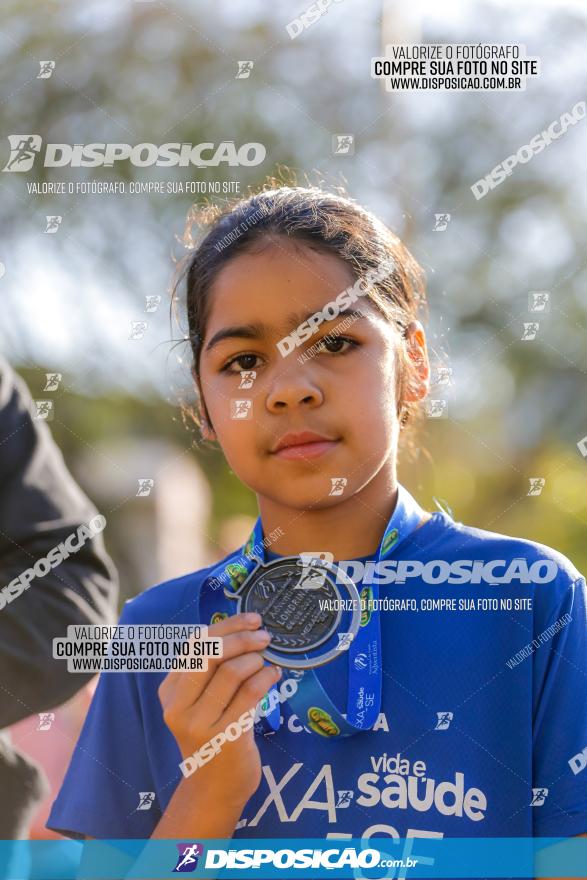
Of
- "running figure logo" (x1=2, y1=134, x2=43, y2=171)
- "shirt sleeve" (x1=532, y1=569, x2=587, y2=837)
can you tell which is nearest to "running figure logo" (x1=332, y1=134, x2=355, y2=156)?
"running figure logo" (x1=2, y1=134, x2=43, y2=171)

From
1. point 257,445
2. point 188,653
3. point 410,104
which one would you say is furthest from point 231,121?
point 188,653

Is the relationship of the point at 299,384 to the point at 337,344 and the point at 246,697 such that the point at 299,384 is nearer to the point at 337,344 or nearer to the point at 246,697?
the point at 337,344

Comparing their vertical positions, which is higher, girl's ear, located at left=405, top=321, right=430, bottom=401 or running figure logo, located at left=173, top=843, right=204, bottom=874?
girl's ear, located at left=405, top=321, right=430, bottom=401

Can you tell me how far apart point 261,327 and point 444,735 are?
0.72 m

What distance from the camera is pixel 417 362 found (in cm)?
164

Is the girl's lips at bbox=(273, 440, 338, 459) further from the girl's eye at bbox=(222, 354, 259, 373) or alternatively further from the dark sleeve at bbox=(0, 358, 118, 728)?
the dark sleeve at bbox=(0, 358, 118, 728)

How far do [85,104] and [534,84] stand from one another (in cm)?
135

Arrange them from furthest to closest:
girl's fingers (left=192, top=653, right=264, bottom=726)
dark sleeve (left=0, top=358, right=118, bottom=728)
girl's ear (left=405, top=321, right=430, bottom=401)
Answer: dark sleeve (left=0, top=358, right=118, bottom=728)
girl's ear (left=405, top=321, right=430, bottom=401)
girl's fingers (left=192, top=653, right=264, bottom=726)

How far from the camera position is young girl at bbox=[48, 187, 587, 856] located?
1381 mm

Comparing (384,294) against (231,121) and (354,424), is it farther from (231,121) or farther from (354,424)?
(231,121)

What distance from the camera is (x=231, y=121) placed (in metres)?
2.89

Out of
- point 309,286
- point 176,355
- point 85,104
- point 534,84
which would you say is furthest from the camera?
point 85,104

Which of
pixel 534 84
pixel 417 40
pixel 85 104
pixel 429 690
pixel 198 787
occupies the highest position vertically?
pixel 85 104

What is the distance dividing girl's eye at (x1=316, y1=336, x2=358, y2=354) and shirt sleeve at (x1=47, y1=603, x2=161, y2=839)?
0.68 metres
